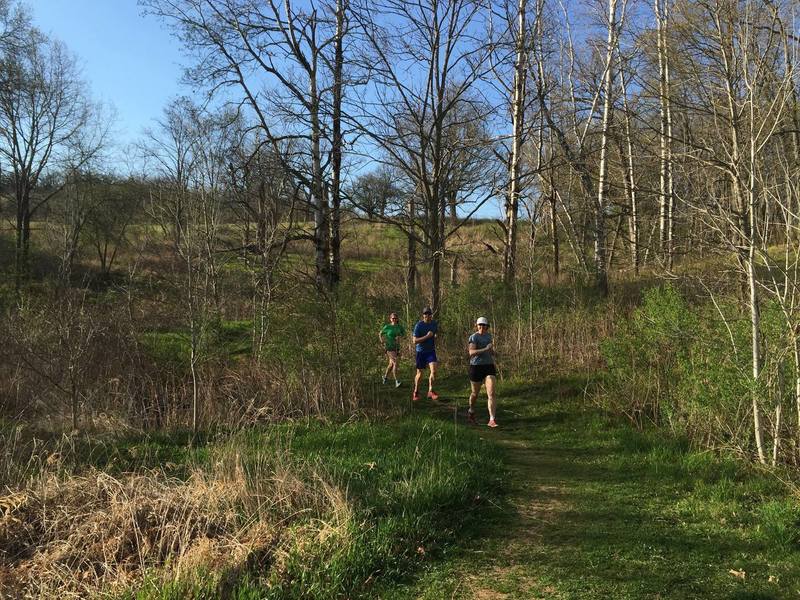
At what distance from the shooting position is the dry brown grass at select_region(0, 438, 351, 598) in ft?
12.2

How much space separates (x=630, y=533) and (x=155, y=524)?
12.7ft

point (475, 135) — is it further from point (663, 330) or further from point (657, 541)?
point (657, 541)

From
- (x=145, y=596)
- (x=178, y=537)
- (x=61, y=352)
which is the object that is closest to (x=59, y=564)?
(x=178, y=537)

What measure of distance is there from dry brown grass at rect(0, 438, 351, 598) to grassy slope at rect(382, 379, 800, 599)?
1.07 meters

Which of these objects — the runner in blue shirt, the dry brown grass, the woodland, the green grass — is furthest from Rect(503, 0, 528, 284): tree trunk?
the dry brown grass

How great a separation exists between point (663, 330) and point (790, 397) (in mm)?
1701

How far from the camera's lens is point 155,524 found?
4363mm

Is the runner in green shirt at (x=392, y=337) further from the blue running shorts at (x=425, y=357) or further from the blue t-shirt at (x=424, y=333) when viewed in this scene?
the blue running shorts at (x=425, y=357)

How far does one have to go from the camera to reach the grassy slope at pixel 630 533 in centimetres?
354

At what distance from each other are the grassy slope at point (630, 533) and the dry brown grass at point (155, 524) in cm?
107

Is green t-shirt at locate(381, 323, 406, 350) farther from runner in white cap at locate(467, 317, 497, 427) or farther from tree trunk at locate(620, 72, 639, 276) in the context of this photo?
tree trunk at locate(620, 72, 639, 276)

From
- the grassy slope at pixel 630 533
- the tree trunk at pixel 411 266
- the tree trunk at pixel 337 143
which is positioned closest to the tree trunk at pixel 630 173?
the grassy slope at pixel 630 533

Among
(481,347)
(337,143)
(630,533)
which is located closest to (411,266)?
(337,143)

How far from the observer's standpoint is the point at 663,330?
6.82 m
